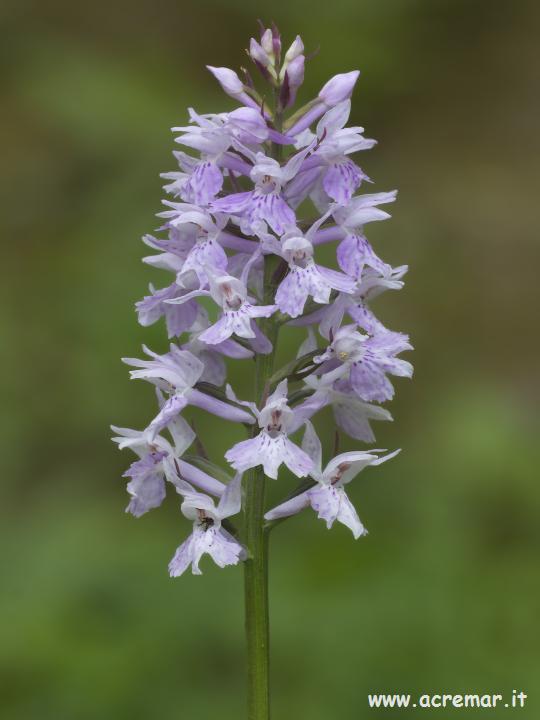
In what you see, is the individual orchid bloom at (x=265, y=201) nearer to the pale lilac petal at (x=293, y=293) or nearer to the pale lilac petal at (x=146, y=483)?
the pale lilac petal at (x=293, y=293)

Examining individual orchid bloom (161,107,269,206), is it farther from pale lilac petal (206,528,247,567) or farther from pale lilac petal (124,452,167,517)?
pale lilac petal (206,528,247,567)

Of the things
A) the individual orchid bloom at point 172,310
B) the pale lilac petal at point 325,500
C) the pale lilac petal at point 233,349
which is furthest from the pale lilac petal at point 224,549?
the individual orchid bloom at point 172,310

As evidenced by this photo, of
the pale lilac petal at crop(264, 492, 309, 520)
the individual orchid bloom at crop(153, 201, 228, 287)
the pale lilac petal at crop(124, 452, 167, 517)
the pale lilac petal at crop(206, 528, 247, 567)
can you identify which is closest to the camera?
the pale lilac petal at crop(206, 528, 247, 567)

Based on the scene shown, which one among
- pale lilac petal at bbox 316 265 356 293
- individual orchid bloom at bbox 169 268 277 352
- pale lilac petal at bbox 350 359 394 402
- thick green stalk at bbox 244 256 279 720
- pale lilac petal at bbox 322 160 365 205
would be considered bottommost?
thick green stalk at bbox 244 256 279 720

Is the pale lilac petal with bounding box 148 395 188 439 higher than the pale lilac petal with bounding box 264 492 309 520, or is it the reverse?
the pale lilac petal with bounding box 148 395 188 439

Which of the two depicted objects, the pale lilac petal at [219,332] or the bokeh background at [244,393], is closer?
the pale lilac petal at [219,332]

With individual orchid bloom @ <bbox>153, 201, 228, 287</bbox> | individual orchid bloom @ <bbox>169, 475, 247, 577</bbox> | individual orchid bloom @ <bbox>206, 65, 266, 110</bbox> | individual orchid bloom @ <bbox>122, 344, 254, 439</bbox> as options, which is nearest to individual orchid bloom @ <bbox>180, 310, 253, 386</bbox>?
individual orchid bloom @ <bbox>122, 344, 254, 439</bbox>
